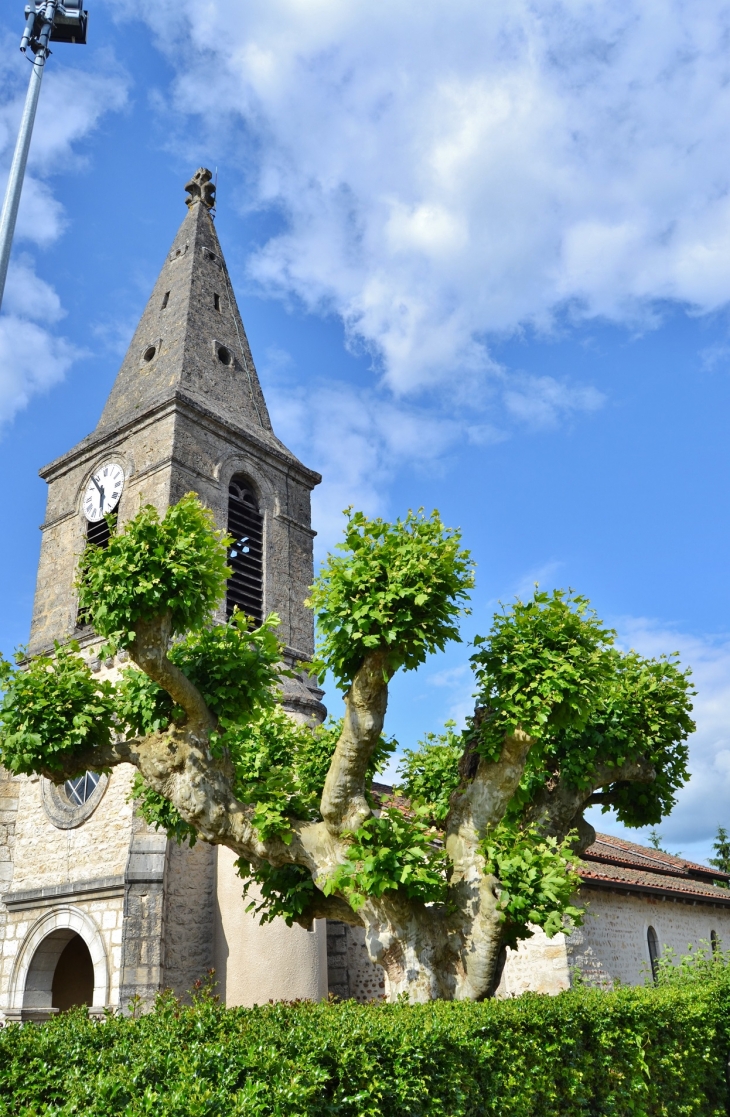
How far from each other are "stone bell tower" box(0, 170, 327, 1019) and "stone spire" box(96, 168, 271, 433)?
2.3 inches

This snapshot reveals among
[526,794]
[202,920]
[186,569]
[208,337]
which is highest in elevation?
[208,337]

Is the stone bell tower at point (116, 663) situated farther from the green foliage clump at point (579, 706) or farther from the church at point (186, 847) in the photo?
the green foliage clump at point (579, 706)

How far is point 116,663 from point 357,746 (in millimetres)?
7638

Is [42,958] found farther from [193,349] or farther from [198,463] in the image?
[193,349]

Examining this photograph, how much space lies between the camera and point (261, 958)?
1235 centimetres

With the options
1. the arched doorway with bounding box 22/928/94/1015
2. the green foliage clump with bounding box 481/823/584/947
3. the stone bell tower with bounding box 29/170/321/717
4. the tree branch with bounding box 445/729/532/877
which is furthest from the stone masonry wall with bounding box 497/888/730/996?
the arched doorway with bounding box 22/928/94/1015

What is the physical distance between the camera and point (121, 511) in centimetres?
1684

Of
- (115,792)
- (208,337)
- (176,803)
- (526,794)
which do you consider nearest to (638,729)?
(526,794)

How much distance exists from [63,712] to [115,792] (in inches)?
204

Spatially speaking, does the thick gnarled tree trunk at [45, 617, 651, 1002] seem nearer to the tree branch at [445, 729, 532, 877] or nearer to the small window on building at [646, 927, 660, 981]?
the tree branch at [445, 729, 532, 877]

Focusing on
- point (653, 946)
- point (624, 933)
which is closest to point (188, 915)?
point (624, 933)

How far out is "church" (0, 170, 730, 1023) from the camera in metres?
12.4

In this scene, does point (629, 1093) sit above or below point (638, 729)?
below

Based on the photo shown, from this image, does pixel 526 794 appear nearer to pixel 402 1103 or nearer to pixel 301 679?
pixel 402 1103
